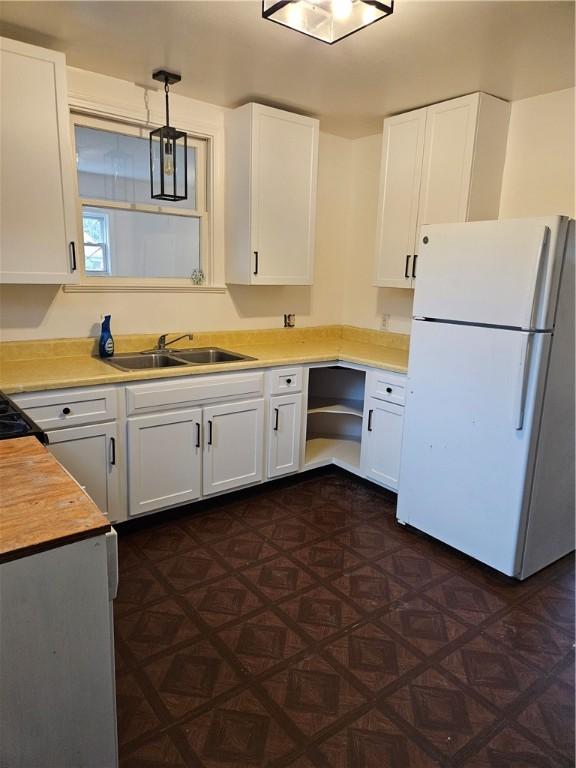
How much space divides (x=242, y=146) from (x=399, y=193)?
1040 millimetres

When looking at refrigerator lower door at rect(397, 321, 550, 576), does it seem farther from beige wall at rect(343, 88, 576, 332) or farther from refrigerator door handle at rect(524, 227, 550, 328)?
beige wall at rect(343, 88, 576, 332)

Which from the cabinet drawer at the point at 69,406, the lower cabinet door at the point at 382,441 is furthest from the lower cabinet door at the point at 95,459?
the lower cabinet door at the point at 382,441

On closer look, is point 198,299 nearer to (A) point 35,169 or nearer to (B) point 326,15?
(A) point 35,169

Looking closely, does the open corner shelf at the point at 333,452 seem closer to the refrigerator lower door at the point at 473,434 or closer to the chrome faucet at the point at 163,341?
the refrigerator lower door at the point at 473,434

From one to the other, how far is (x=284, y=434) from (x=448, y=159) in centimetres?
192

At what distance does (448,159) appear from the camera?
296 centimetres

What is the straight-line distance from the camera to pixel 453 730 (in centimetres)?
162

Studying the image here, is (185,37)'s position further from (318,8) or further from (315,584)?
(315,584)

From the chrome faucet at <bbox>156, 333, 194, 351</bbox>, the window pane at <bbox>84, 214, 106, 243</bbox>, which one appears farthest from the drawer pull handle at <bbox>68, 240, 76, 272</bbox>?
the chrome faucet at <bbox>156, 333, 194, 351</bbox>

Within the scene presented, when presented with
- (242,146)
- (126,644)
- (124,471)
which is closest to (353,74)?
(242,146)

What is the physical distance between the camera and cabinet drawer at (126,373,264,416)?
2562mm

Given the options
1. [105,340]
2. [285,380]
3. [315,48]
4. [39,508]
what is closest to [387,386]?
[285,380]

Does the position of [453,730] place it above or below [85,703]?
below

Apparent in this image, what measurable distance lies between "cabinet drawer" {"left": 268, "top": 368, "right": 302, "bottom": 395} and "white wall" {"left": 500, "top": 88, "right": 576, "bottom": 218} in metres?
1.60
